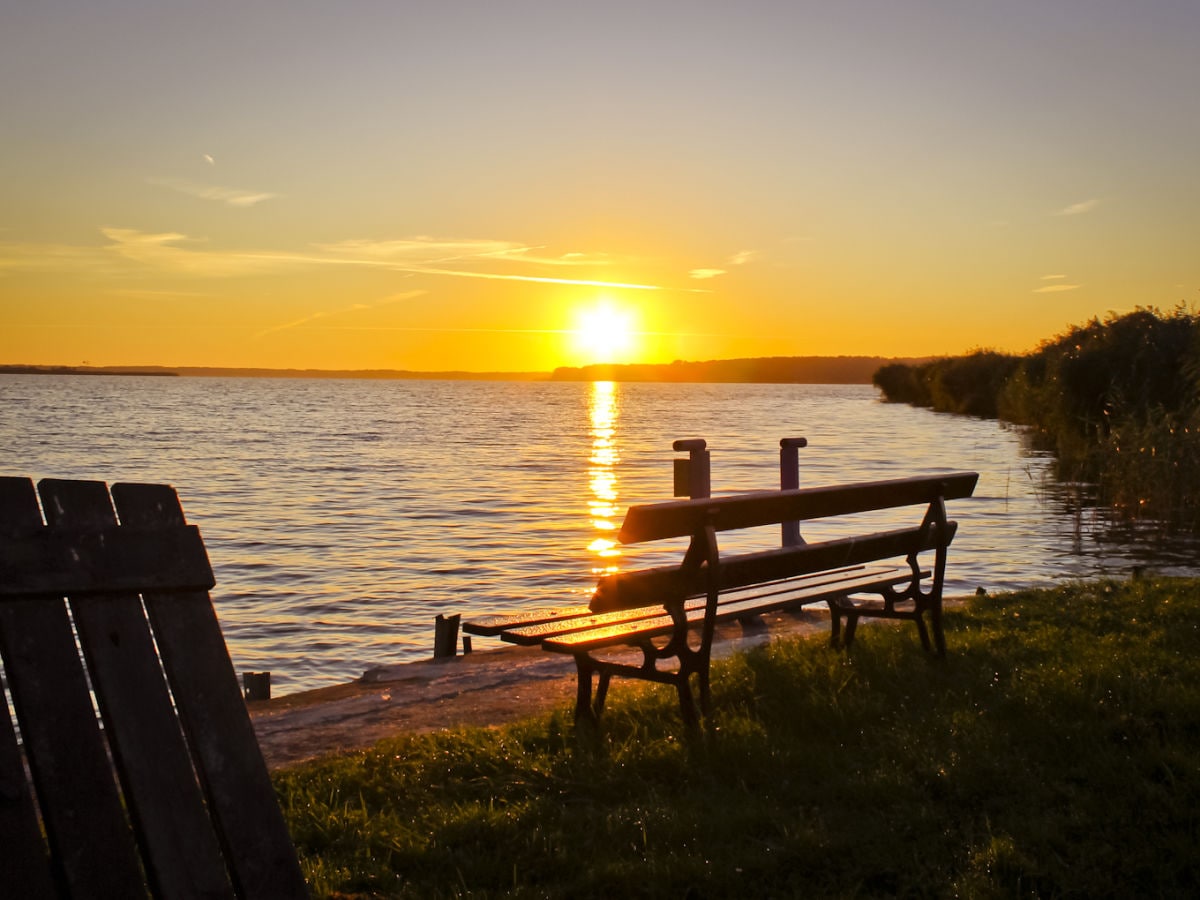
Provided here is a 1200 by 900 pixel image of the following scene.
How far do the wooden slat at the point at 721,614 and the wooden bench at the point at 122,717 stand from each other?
9.24ft

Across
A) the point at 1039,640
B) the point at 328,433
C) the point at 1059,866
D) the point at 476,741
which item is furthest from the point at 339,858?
the point at 328,433

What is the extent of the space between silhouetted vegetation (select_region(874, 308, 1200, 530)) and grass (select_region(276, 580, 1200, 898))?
13594 mm

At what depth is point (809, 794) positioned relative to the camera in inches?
189

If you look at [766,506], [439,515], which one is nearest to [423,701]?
[766,506]

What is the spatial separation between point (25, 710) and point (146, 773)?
1.02ft

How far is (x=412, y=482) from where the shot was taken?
33.0m

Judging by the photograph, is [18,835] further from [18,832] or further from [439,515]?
[439,515]

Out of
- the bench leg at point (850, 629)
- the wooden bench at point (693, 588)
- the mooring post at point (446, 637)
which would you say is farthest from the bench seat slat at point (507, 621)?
the mooring post at point (446, 637)

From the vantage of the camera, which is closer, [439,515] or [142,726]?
[142,726]

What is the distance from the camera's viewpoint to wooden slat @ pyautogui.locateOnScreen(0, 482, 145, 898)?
244cm

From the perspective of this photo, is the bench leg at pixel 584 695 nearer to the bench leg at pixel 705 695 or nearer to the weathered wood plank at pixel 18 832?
the bench leg at pixel 705 695

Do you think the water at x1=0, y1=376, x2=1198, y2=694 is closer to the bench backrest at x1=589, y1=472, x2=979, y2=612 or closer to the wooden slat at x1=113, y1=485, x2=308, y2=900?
the bench backrest at x1=589, y1=472, x2=979, y2=612

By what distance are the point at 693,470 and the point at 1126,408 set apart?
23264mm

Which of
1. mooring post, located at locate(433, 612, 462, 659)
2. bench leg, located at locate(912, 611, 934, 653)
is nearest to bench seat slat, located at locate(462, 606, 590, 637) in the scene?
bench leg, located at locate(912, 611, 934, 653)
